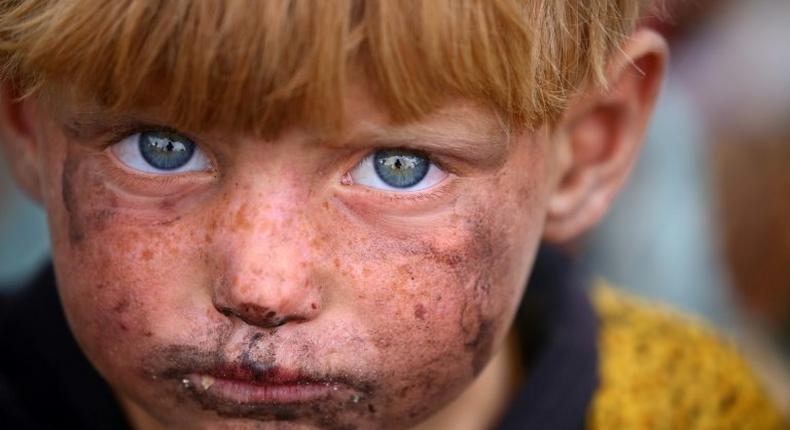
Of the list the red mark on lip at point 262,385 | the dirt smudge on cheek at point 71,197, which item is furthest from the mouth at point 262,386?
the dirt smudge on cheek at point 71,197

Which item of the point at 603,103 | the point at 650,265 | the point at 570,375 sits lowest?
the point at 650,265

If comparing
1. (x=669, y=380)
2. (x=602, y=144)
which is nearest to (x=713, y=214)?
(x=669, y=380)

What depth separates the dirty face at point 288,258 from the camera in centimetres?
111

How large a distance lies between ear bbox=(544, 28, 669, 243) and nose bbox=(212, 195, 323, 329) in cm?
42

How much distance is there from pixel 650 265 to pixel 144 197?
1.72 meters

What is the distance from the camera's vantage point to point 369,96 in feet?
3.52

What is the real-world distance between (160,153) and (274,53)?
24cm

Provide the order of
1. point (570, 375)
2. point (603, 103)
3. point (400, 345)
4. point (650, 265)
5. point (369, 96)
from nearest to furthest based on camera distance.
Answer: point (369, 96) < point (400, 345) < point (603, 103) < point (570, 375) < point (650, 265)

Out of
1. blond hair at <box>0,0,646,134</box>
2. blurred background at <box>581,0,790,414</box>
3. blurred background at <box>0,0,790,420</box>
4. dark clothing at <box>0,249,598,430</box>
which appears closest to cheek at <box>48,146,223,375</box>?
blond hair at <box>0,0,646,134</box>

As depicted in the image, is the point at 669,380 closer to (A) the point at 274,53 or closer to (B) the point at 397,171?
(B) the point at 397,171

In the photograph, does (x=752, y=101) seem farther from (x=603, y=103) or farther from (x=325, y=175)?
(x=325, y=175)

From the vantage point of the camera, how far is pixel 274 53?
101cm

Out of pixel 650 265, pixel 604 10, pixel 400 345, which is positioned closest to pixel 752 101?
pixel 650 265

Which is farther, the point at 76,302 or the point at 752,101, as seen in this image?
the point at 752,101
